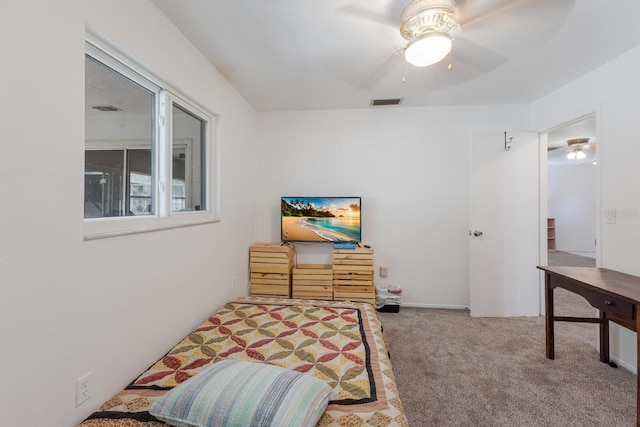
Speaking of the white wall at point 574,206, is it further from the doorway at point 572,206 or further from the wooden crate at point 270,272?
the wooden crate at point 270,272

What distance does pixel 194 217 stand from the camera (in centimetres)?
221

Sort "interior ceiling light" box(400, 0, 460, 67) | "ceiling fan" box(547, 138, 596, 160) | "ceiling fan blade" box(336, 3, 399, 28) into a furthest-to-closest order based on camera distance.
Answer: "ceiling fan" box(547, 138, 596, 160), "ceiling fan blade" box(336, 3, 399, 28), "interior ceiling light" box(400, 0, 460, 67)

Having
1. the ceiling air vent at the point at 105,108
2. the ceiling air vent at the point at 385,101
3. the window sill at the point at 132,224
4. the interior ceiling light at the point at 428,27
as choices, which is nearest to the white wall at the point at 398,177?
the ceiling air vent at the point at 385,101

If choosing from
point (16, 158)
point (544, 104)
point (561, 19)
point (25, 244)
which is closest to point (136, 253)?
point (25, 244)

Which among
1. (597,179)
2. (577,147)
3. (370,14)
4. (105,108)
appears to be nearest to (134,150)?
(105,108)

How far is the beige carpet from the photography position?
5.41 feet

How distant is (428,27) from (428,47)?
0.11 metres

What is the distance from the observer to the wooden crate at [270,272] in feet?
10.4

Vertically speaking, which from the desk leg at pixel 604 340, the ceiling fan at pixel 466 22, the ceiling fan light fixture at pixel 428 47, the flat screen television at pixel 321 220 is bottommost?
the desk leg at pixel 604 340

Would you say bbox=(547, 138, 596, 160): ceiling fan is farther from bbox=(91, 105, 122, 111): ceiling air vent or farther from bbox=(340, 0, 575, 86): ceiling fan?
bbox=(91, 105, 122, 111): ceiling air vent

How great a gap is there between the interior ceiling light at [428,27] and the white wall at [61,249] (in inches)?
60.1

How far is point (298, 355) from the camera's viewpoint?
160 cm

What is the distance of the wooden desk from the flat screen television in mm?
1831

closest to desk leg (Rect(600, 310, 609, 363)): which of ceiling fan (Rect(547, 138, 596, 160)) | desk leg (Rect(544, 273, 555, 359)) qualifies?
desk leg (Rect(544, 273, 555, 359))
